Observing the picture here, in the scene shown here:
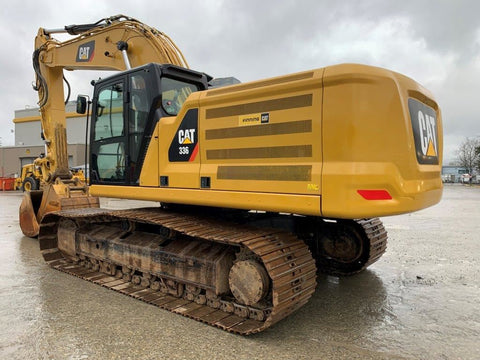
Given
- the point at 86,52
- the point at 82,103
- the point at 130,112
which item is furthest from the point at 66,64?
the point at 130,112

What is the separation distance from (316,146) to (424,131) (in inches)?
46.6

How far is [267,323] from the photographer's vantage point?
3.31 metres

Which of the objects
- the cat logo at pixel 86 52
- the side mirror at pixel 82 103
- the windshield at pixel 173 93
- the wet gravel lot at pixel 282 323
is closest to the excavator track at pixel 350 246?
the wet gravel lot at pixel 282 323

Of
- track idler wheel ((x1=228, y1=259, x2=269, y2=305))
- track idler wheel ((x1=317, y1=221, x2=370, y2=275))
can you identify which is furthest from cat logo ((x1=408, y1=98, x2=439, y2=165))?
track idler wheel ((x1=228, y1=259, x2=269, y2=305))

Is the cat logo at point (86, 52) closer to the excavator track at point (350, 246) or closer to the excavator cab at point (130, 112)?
the excavator cab at point (130, 112)

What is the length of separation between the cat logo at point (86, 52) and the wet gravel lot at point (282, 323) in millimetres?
4097

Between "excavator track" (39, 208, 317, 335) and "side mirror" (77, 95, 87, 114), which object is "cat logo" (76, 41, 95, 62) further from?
"excavator track" (39, 208, 317, 335)

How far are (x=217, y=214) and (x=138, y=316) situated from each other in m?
1.59

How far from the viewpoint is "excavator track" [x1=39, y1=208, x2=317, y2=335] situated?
338cm

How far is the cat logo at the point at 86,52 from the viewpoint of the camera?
7.25 meters

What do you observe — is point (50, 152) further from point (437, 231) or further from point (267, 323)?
point (437, 231)

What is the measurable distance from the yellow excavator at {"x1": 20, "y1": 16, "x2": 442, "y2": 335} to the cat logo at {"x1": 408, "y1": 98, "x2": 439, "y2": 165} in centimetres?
2

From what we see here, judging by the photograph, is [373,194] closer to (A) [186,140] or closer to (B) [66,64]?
(A) [186,140]

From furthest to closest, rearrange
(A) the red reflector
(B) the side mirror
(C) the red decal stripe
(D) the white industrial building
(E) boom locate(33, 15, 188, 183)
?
(D) the white industrial building, (E) boom locate(33, 15, 188, 183), (B) the side mirror, (C) the red decal stripe, (A) the red reflector
